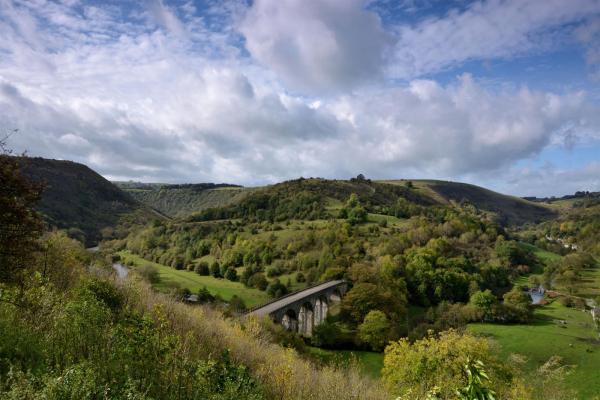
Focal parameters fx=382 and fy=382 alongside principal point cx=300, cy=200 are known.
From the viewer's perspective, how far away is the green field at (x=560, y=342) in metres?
42.4

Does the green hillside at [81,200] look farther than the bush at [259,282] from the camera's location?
Yes

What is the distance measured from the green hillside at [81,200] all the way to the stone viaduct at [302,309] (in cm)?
7969

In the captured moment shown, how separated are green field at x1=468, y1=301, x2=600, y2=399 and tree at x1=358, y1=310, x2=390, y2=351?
14.9 meters

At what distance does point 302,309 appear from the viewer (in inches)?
2274

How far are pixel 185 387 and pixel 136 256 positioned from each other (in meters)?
105

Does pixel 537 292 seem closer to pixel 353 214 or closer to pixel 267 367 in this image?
pixel 353 214

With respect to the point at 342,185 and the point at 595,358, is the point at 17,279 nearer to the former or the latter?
the point at 595,358

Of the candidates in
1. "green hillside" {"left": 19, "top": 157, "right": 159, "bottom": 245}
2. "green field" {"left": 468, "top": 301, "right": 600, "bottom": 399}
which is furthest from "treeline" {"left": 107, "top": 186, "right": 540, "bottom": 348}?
"green hillside" {"left": 19, "top": 157, "right": 159, "bottom": 245}

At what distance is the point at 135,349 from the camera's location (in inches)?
356

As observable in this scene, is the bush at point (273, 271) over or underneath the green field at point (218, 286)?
over

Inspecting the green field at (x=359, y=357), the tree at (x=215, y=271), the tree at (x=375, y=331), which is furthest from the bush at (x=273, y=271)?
the tree at (x=375, y=331)

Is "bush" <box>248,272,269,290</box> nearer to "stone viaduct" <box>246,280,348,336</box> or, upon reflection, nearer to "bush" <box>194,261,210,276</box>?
"stone viaduct" <box>246,280,348,336</box>

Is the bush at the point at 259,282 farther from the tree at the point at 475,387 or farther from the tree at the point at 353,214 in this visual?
the tree at the point at 475,387

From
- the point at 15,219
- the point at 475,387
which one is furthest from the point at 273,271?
the point at 475,387
